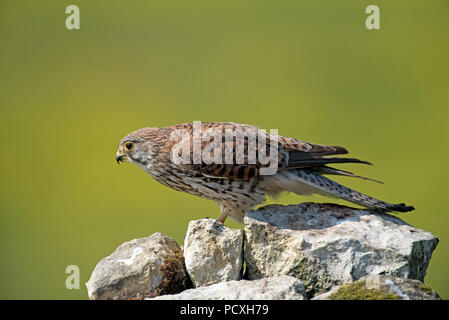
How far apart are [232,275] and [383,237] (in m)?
1.47

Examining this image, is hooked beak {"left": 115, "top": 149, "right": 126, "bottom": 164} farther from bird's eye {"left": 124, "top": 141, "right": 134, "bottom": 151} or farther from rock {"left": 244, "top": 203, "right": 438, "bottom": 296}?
rock {"left": 244, "top": 203, "right": 438, "bottom": 296}

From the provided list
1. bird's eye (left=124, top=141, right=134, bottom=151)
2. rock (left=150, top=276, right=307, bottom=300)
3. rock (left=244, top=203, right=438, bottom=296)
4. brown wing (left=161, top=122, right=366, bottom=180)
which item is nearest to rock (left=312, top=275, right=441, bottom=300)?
rock (left=150, top=276, right=307, bottom=300)

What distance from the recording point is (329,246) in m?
5.38

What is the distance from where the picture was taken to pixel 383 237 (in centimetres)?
551

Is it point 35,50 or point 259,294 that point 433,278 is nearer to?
point 259,294

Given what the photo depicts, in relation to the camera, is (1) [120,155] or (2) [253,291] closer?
(2) [253,291]

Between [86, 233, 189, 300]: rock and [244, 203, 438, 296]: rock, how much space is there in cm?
74

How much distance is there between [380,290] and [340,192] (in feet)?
5.05

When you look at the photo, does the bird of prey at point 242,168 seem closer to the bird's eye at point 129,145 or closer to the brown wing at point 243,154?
the brown wing at point 243,154

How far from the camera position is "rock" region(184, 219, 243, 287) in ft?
18.4

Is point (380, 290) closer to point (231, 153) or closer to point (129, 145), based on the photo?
point (231, 153)

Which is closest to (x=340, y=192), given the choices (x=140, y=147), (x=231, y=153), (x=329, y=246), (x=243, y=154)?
(x=329, y=246)
